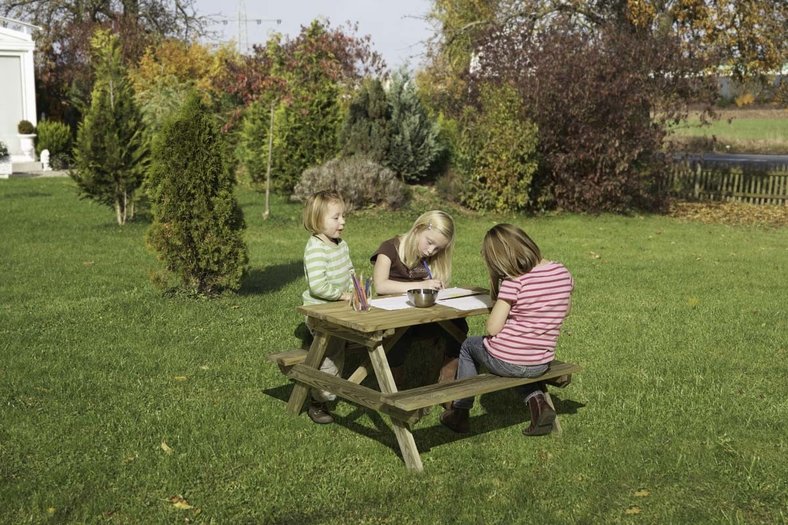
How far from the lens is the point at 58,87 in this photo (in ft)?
104

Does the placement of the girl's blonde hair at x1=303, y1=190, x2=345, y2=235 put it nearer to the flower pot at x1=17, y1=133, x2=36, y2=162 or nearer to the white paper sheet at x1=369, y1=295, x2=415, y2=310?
the white paper sheet at x1=369, y1=295, x2=415, y2=310

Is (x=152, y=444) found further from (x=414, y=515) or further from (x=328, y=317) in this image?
(x=414, y=515)

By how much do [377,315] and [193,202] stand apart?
12.2ft

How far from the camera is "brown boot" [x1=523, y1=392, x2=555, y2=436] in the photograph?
5.00 metres

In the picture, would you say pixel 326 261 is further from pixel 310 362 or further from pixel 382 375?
pixel 382 375

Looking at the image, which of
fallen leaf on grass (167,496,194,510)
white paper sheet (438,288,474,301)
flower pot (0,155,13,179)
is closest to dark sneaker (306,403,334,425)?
white paper sheet (438,288,474,301)

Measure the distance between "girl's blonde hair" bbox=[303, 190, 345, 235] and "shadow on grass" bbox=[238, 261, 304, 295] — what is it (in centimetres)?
314

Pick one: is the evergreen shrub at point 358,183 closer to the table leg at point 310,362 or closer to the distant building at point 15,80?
the table leg at point 310,362

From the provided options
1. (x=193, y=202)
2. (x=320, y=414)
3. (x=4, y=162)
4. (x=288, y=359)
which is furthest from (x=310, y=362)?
(x=4, y=162)

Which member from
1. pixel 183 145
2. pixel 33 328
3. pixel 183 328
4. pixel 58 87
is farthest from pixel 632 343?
pixel 58 87

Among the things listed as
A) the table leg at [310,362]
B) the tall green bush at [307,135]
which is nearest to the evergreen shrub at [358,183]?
the tall green bush at [307,135]

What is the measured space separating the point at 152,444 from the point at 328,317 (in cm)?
120

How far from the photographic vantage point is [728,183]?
2019 centimetres

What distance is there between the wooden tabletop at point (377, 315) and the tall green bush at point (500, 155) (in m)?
11.2
